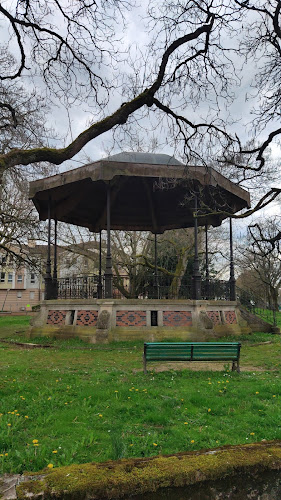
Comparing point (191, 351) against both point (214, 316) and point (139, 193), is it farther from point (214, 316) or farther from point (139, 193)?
point (139, 193)

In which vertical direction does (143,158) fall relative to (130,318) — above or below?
above

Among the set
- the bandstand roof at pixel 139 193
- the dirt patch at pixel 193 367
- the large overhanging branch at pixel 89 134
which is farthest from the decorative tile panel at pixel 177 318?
the large overhanging branch at pixel 89 134

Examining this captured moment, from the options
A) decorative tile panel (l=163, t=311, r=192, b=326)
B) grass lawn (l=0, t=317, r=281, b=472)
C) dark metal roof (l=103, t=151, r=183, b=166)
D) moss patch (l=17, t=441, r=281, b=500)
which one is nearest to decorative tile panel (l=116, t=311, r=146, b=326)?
decorative tile panel (l=163, t=311, r=192, b=326)

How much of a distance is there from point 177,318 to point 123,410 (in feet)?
28.5

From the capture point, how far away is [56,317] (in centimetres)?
1457

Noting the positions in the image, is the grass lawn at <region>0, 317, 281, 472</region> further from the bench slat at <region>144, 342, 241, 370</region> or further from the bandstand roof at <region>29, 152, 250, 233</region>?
the bandstand roof at <region>29, 152, 250, 233</region>

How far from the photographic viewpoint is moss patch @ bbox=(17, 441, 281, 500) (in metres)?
1.81

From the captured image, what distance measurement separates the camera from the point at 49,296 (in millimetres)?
15695

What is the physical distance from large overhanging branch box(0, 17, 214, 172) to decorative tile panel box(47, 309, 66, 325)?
30.3 feet

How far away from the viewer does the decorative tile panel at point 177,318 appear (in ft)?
44.3

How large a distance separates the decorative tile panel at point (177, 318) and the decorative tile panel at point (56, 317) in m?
4.13

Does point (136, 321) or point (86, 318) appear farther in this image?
point (86, 318)

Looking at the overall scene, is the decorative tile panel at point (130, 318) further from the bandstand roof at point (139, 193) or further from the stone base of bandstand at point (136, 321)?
the bandstand roof at point (139, 193)

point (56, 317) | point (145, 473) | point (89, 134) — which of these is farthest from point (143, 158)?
point (145, 473)
